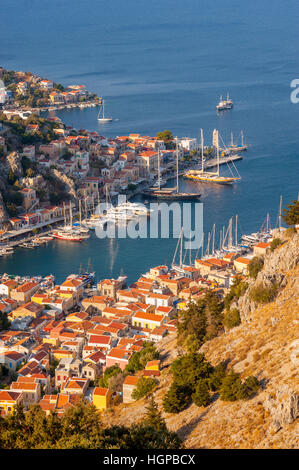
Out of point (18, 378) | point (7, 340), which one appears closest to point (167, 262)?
point (7, 340)

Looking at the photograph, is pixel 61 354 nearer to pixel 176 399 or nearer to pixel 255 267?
pixel 255 267

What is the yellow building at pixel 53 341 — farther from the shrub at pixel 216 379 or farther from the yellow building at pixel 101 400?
the shrub at pixel 216 379

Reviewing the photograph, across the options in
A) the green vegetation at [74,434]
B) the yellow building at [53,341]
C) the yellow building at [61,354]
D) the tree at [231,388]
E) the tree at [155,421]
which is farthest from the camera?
the yellow building at [53,341]

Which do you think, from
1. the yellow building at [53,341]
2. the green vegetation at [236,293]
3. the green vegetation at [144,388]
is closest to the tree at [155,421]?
the green vegetation at [144,388]

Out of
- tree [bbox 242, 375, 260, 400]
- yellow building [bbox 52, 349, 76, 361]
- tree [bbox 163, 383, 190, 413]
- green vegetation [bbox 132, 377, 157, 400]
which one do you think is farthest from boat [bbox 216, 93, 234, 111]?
tree [bbox 242, 375, 260, 400]

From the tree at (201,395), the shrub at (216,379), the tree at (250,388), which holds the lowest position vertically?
the tree at (201,395)

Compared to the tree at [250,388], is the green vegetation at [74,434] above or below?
below
